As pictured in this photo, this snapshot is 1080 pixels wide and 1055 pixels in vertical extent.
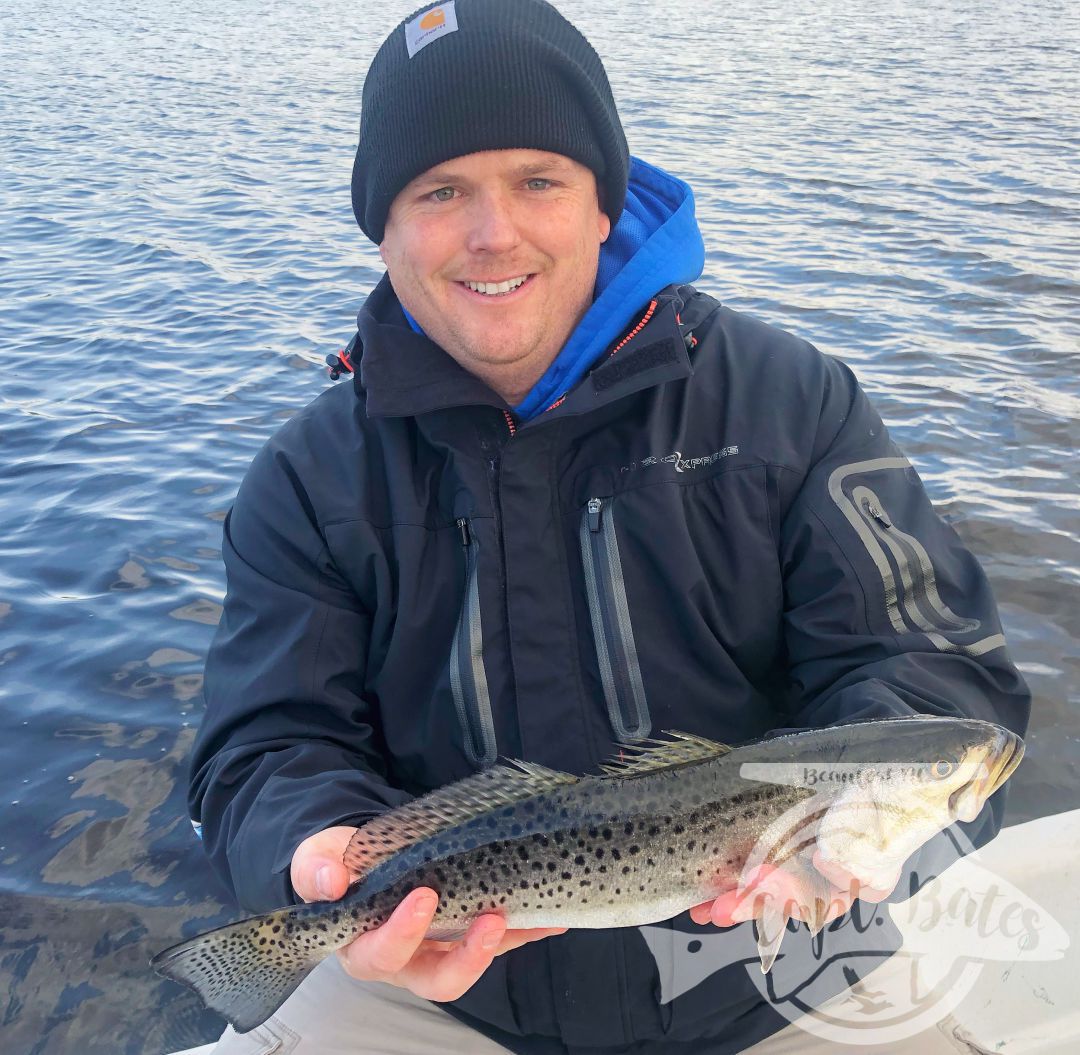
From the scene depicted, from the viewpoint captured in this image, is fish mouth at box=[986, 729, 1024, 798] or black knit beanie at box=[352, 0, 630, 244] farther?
black knit beanie at box=[352, 0, 630, 244]

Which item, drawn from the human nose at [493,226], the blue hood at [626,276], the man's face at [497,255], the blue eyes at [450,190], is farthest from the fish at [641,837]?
the blue eyes at [450,190]

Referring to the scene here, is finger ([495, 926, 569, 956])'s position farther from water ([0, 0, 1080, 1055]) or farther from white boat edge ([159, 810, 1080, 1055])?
water ([0, 0, 1080, 1055])

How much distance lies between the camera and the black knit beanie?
341 centimetres

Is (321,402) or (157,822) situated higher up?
(321,402)

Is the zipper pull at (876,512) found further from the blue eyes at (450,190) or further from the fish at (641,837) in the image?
the blue eyes at (450,190)

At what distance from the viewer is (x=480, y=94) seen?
3406mm

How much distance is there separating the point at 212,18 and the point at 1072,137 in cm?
2719

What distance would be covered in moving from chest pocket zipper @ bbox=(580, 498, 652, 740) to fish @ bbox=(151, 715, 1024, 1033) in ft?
0.89

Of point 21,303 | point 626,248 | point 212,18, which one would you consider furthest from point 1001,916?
point 212,18

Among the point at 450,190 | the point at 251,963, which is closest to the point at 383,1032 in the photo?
the point at 251,963

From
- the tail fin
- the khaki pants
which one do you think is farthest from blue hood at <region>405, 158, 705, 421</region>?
the khaki pants

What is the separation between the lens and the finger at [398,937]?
9.01 ft

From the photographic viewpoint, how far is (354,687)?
3.49 metres

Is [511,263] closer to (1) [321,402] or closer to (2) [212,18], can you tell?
(1) [321,402]
